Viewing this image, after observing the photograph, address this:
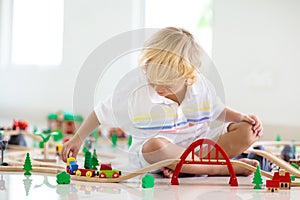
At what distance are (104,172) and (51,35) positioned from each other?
2.22m

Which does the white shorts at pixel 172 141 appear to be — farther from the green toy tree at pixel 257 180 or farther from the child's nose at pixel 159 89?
the green toy tree at pixel 257 180

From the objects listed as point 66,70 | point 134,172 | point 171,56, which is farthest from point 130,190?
point 66,70

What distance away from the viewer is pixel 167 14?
3066 mm

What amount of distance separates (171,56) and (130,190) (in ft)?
1.12

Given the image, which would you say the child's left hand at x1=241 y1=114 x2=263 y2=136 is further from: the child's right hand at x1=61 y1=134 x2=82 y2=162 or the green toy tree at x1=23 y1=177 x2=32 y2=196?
the green toy tree at x1=23 y1=177 x2=32 y2=196

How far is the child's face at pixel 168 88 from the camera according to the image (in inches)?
54.0

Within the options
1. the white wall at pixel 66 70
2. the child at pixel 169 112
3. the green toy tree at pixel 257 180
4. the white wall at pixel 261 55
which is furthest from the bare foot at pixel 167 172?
the white wall at pixel 66 70

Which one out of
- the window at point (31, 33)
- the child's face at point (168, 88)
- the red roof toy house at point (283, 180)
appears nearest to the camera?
the red roof toy house at point (283, 180)

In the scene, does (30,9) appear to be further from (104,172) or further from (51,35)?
(104,172)

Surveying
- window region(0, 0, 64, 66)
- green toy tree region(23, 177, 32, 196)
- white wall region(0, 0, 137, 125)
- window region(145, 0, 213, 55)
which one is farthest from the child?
window region(0, 0, 64, 66)

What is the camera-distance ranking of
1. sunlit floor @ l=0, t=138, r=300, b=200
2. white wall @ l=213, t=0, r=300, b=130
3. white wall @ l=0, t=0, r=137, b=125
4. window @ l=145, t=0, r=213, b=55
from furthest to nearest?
white wall @ l=0, t=0, r=137, b=125
window @ l=145, t=0, r=213, b=55
white wall @ l=213, t=0, r=300, b=130
sunlit floor @ l=0, t=138, r=300, b=200

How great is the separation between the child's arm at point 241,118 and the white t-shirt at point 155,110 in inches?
0.9

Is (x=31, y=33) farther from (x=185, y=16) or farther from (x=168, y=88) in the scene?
(x=168, y=88)

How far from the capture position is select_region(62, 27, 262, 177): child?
1.38 metres
